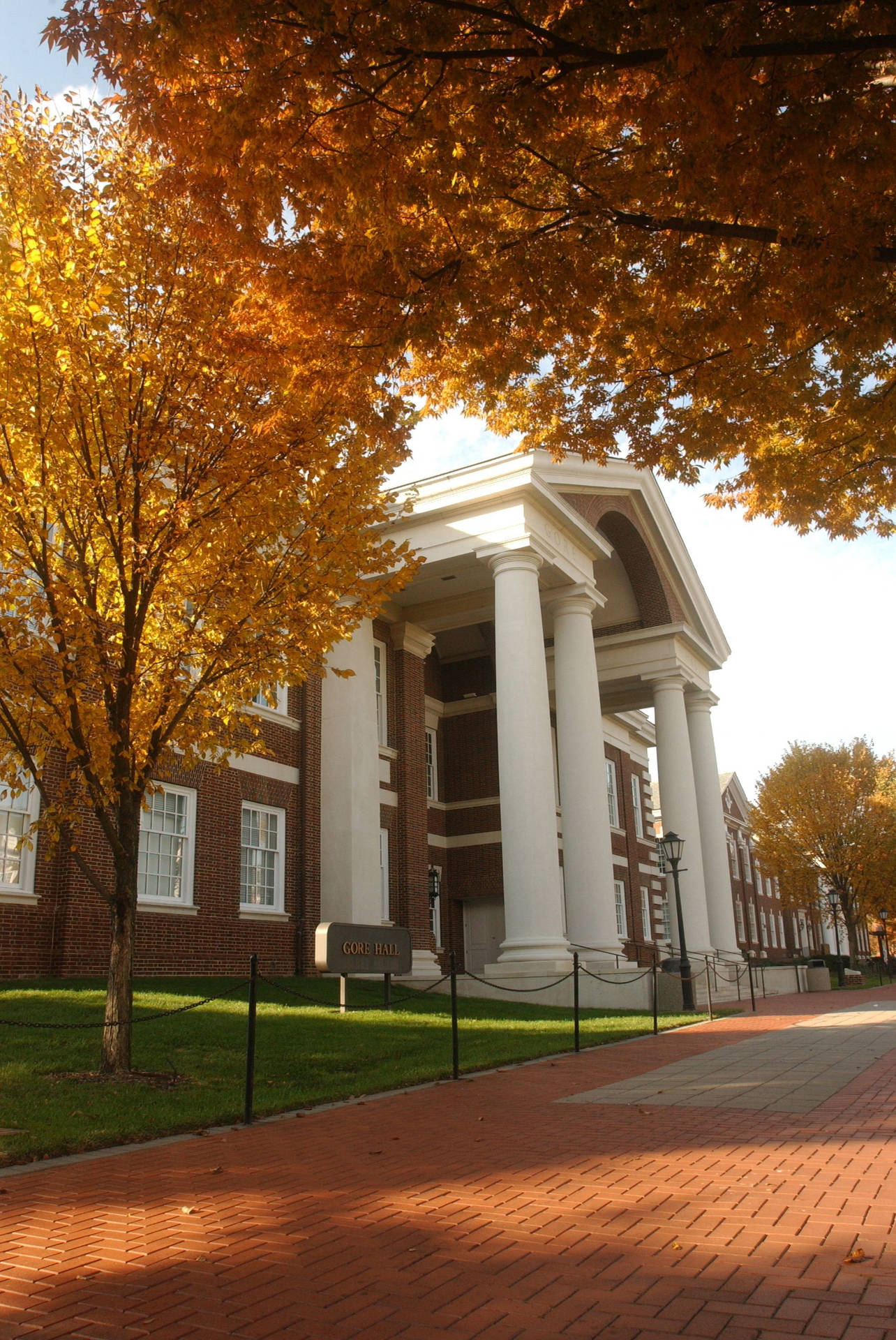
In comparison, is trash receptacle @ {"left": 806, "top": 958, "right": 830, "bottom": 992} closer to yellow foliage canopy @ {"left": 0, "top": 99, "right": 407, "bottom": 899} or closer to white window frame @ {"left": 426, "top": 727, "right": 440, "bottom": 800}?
white window frame @ {"left": 426, "top": 727, "right": 440, "bottom": 800}

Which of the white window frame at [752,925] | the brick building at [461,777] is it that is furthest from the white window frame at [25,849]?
the white window frame at [752,925]

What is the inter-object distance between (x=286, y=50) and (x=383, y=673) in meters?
21.3

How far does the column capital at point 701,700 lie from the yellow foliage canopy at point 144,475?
24.6 metres

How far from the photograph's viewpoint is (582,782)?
2434 cm

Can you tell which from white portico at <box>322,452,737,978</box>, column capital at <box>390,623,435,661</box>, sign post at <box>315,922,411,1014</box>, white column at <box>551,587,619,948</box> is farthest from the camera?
column capital at <box>390,623,435,661</box>

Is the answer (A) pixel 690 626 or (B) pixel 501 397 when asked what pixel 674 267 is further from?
(A) pixel 690 626

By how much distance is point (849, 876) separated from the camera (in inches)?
1673

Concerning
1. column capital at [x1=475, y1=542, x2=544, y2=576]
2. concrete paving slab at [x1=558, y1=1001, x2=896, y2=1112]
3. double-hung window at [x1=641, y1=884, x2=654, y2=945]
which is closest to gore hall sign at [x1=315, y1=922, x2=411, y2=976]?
concrete paving slab at [x1=558, y1=1001, x2=896, y2=1112]

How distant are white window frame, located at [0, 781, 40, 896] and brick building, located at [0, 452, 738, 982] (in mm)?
41

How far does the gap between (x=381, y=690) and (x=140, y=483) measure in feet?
58.0

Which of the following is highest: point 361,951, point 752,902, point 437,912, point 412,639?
point 412,639

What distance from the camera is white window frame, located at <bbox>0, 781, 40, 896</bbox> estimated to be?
1512 cm

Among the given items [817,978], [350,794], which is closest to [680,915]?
[350,794]

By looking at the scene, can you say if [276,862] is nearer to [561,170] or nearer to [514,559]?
[514,559]
